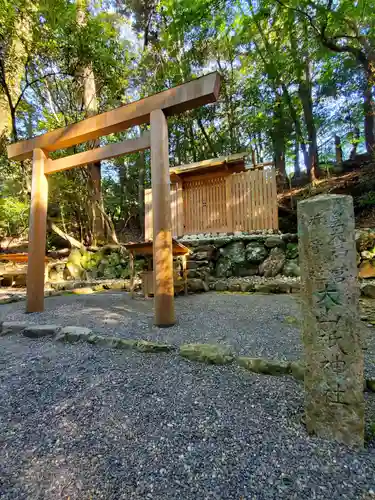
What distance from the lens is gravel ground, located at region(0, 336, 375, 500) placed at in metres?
1.08

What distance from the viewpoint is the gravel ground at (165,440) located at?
108cm

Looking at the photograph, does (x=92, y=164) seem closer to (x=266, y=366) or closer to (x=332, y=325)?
(x=266, y=366)

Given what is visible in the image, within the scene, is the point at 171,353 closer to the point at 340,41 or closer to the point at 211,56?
the point at 340,41

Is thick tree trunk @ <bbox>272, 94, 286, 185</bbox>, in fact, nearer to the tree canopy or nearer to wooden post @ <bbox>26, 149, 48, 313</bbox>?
the tree canopy

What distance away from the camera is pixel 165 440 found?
134 cm

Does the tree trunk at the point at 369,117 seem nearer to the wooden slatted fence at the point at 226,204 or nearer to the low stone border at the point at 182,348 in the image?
the wooden slatted fence at the point at 226,204

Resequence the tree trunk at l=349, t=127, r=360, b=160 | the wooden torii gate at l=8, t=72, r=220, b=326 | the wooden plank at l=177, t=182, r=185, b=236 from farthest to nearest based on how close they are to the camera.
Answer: the tree trunk at l=349, t=127, r=360, b=160
the wooden plank at l=177, t=182, r=185, b=236
the wooden torii gate at l=8, t=72, r=220, b=326

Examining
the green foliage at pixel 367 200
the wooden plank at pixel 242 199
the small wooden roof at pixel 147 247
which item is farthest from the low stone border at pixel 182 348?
the green foliage at pixel 367 200

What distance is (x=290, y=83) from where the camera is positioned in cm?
1180

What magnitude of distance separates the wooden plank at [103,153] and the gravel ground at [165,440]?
2920mm

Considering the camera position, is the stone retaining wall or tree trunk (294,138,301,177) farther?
tree trunk (294,138,301,177)

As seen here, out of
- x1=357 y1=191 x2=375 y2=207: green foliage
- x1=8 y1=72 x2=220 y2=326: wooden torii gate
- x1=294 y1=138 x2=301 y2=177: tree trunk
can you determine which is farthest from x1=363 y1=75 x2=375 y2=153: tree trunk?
x1=8 y1=72 x2=220 y2=326: wooden torii gate

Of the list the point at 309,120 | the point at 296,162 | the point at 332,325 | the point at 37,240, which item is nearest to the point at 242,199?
the point at 37,240

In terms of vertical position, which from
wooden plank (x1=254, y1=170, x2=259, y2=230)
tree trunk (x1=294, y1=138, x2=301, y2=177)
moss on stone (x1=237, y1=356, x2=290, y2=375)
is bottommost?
moss on stone (x1=237, y1=356, x2=290, y2=375)
